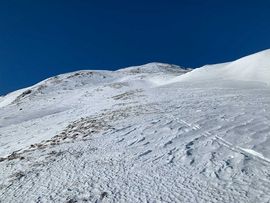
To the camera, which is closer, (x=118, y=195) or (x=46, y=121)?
(x=118, y=195)

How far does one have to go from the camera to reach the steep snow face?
2780cm

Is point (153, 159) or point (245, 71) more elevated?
point (245, 71)

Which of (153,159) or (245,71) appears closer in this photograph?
(153,159)

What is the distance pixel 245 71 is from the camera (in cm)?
3039

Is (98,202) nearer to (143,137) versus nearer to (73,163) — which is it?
(73,163)

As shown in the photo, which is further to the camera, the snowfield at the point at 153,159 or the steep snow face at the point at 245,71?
the steep snow face at the point at 245,71

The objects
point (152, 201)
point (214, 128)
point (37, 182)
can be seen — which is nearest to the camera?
point (152, 201)

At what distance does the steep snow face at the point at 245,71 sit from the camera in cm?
2780

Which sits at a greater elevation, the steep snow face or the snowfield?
the steep snow face

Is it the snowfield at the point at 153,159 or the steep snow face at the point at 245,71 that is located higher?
the steep snow face at the point at 245,71

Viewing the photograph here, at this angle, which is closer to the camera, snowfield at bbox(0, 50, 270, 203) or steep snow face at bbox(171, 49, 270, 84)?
snowfield at bbox(0, 50, 270, 203)

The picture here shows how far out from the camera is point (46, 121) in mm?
20953

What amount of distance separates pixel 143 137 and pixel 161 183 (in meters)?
3.92

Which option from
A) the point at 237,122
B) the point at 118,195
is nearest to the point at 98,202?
the point at 118,195
